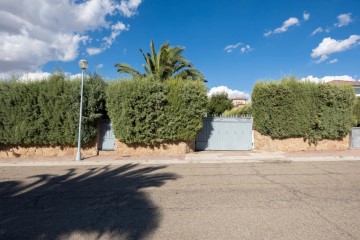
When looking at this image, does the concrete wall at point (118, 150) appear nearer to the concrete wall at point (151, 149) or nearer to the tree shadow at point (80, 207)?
the concrete wall at point (151, 149)

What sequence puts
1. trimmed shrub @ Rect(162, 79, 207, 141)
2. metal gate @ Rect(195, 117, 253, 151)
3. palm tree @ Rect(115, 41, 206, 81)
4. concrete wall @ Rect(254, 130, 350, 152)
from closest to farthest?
trimmed shrub @ Rect(162, 79, 207, 141), concrete wall @ Rect(254, 130, 350, 152), metal gate @ Rect(195, 117, 253, 151), palm tree @ Rect(115, 41, 206, 81)

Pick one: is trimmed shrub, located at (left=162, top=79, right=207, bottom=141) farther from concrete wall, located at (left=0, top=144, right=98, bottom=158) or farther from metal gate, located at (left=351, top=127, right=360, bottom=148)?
metal gate, located at (left=351, top=127, right=360, bottom=148)

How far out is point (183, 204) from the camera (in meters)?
5.08

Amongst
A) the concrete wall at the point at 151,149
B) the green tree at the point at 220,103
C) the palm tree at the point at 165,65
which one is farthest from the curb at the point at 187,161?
the green tree at the point at 220,103

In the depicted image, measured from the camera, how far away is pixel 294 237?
3.59 meters

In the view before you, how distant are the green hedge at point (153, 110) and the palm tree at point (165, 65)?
7.29m

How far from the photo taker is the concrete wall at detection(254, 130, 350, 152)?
13289mm

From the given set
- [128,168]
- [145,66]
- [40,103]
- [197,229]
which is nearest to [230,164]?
[128,168]

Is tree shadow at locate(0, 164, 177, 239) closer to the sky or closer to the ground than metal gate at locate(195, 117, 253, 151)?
closer to the ground

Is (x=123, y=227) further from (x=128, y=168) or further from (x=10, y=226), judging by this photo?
(x=128, y=168)

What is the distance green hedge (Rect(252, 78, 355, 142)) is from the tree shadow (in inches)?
296

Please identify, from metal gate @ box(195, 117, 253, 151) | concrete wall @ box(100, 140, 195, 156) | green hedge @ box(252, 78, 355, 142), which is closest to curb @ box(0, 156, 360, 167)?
concrete wall @ box(100, 140, 195, 156)

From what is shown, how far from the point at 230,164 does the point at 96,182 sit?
17.5 feet

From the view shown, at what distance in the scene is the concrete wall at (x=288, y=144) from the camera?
13289 mm
